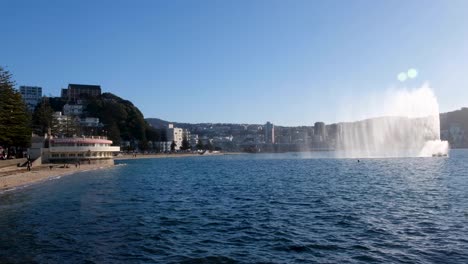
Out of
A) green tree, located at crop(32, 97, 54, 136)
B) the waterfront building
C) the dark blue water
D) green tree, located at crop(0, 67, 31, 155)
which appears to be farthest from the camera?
green tree, located at crop(32, 97, 54, 136)

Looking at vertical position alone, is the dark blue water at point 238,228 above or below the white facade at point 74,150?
below

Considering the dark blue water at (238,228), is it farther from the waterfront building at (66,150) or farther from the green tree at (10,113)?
the waterfront building at (66,150)

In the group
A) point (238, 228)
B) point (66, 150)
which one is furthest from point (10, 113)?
point (238, 228)

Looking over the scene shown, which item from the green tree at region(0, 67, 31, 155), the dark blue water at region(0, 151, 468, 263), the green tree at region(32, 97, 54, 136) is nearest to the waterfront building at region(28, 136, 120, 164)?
the green tree at region(0, 67, 31, 155)

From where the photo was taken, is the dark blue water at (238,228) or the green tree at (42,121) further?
the green tree at (42,121)

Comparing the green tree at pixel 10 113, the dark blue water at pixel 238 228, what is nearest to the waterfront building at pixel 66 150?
the green tree at pixel 10 113

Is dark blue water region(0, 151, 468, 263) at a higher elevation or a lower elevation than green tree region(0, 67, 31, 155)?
lower

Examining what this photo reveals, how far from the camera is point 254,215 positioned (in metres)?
25.5

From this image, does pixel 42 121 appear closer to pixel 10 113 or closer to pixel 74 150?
pixel 74 150

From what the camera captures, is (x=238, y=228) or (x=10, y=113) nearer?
(x=238, y=228)

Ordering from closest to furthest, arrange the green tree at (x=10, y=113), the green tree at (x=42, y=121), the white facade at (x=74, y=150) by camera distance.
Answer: the green tree at (x=10, y=113) < the white facade at (x=74, y=150) < the green tree at (x=42, y=121)

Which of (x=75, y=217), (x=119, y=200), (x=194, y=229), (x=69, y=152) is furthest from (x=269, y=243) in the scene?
(x=69, y=152)

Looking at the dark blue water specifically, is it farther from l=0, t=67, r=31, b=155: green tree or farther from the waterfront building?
the waterfront building

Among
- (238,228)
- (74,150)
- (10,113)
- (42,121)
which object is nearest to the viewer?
(238,228)
